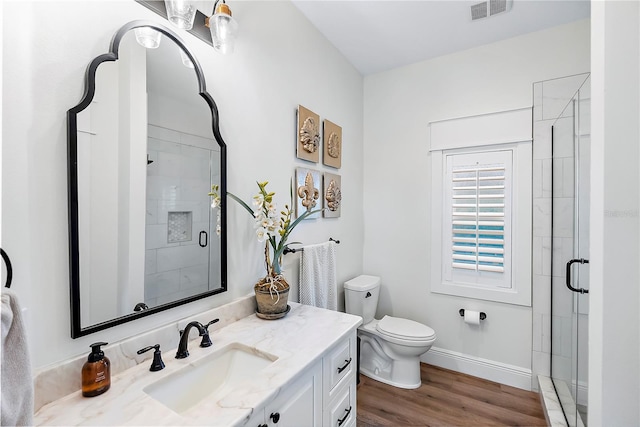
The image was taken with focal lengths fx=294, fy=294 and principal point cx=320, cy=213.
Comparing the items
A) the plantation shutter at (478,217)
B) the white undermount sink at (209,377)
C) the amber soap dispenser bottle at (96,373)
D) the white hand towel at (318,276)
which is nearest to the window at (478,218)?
the plantation shutter at (478,217)

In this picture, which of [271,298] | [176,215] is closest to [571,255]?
[271,298]

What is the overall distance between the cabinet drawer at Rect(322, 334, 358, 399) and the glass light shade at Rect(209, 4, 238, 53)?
1.38 meters

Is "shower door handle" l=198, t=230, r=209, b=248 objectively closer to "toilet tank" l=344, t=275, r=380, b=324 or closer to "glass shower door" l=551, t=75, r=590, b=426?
"toilet tank" l=344, t=275, r=380, b=324

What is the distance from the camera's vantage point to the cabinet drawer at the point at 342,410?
4.14ft

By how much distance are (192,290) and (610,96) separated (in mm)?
1695

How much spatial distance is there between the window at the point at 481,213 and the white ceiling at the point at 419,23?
2.03ft

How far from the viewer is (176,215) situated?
1.23 metres

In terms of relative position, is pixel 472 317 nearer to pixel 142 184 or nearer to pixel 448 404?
pixel 448 404

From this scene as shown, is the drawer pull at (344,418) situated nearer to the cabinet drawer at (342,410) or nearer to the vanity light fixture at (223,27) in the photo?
the cabinet drawer at (342,410)

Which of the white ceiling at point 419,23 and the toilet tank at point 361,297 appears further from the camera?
the toilet tank at point 361,297

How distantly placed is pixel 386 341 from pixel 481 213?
1277 mm

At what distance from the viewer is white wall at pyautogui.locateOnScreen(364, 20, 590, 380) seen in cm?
224

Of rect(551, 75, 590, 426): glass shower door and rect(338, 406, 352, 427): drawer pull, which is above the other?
rect(551, 75, 590, 426): glass shower door

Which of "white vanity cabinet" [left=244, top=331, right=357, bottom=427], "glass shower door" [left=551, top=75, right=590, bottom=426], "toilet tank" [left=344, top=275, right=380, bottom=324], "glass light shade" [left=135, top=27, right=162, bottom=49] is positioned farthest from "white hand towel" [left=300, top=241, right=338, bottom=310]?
"glass shower door" [left=551, top=75, right=590, bottom=426]
